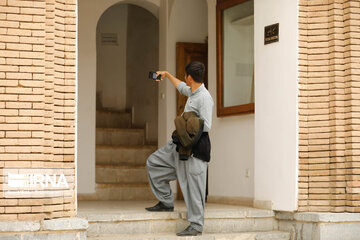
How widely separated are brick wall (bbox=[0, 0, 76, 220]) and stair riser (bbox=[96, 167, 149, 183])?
450cm

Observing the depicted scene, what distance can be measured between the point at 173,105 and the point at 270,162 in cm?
328

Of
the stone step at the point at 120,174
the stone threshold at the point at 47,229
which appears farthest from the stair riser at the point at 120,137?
the stone threshold at the point at 47,229

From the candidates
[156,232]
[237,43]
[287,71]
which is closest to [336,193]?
[287,71]

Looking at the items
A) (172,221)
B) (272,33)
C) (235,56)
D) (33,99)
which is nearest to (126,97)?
(235,56)

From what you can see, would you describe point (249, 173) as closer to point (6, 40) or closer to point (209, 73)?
point (209, 73)

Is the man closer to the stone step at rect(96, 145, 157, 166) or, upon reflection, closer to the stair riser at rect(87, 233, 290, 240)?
the stair riser at rect(87, 233, 290, 240)

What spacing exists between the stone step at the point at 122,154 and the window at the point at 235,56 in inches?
111

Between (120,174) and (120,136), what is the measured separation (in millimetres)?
1381

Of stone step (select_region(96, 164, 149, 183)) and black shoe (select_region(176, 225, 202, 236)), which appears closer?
black shoe (select_region(176, 225, 202, 236))

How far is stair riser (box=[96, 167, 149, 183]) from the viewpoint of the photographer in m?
11.4

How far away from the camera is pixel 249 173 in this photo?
9094 mm

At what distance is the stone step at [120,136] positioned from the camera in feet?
41.4

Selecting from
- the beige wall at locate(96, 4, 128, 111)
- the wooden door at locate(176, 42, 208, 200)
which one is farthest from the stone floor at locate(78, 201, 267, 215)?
the beige wall at locate(96, 4, 128, 111)

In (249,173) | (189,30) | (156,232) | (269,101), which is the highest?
(189,30)
